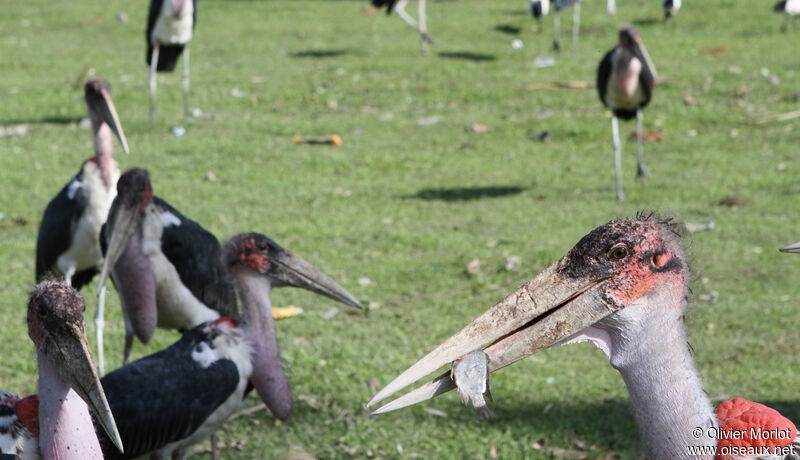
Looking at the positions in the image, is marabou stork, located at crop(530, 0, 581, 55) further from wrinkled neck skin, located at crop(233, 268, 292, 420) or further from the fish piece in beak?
the fish piece in beak

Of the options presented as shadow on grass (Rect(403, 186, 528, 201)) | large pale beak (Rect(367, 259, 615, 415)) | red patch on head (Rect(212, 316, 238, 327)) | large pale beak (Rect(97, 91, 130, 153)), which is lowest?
shadow on grass (Rect(403, 186, 528, 201))

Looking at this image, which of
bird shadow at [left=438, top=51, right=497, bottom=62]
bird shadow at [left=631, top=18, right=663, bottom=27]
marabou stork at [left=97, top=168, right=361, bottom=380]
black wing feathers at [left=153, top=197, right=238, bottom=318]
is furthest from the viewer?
bird shadow at [left=631, top=18, right=663, bottom=27]

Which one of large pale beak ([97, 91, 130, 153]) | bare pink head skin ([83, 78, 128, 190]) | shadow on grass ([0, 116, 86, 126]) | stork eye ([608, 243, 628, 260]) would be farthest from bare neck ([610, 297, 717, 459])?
shadow on grass ([0, 116, 86, 126])

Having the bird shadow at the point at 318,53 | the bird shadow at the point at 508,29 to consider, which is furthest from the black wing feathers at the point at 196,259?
the bird shadow at the point at 508,29

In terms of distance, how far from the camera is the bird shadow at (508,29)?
50.7ft

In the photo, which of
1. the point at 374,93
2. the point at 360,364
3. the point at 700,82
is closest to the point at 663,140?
the point at 700,82

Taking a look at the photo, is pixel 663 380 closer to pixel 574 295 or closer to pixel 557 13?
pixel 574 295

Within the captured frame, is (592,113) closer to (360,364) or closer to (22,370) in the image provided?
(360,364)

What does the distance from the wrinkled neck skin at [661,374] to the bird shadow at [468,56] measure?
11341 mm

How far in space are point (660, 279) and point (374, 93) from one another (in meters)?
9.68

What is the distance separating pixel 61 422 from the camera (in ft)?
9.34

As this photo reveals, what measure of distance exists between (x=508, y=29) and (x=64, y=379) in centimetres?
1345

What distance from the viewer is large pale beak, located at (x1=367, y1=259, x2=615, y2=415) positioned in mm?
2463

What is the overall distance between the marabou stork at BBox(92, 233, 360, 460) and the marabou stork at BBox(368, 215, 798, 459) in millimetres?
1652
